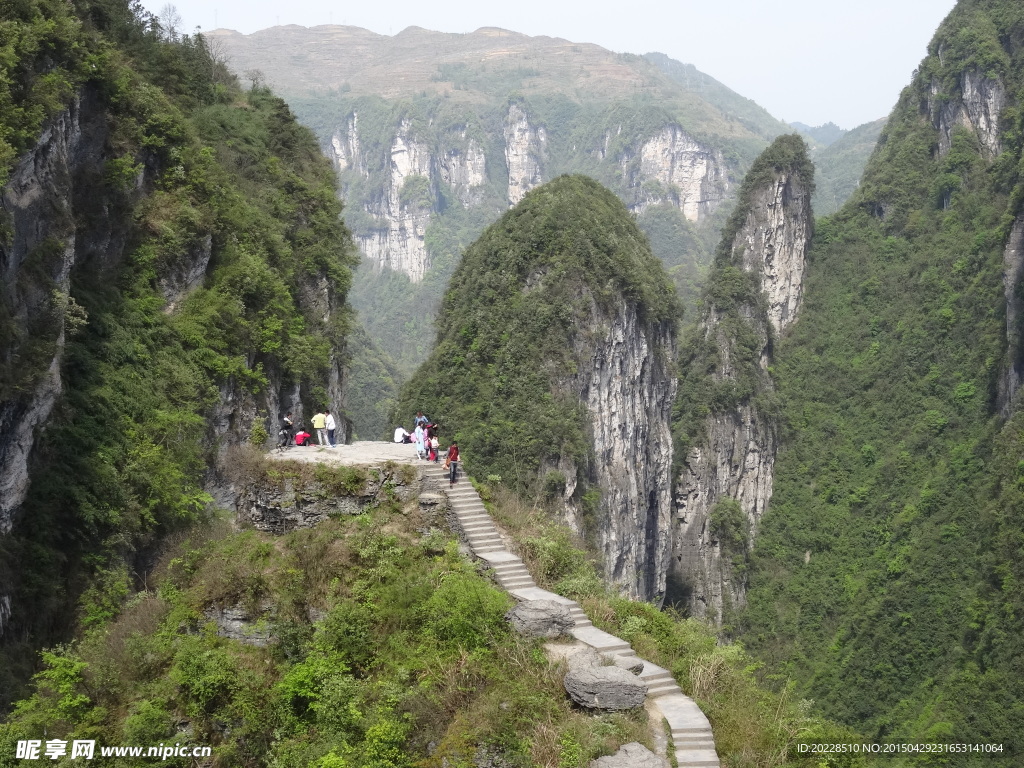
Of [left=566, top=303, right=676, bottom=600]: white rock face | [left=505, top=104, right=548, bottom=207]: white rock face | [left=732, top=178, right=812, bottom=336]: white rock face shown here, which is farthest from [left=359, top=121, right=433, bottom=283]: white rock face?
[left=566, top=303, right=676, bottom=600]: white rock face

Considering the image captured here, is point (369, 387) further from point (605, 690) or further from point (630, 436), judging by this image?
point (605, 690)

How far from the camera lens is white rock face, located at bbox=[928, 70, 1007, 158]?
74.2m

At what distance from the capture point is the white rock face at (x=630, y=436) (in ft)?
166

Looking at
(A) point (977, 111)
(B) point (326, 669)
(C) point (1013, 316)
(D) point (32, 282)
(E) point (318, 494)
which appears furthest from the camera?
(A) point (977, 111)

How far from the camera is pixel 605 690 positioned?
1197cm

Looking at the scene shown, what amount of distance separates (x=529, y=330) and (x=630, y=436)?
9474 mm

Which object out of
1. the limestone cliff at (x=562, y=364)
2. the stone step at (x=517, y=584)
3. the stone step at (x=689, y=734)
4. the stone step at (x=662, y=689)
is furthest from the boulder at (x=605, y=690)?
the limestone cliff at (x=562, y=364)

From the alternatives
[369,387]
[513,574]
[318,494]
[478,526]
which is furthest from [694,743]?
[369,387]

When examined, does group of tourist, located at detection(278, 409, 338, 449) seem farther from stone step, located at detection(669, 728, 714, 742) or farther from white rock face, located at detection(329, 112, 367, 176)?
white rock face, located at detection(329, 112, 367, 176)

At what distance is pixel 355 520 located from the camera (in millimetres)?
15977

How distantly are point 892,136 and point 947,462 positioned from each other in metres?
35.8

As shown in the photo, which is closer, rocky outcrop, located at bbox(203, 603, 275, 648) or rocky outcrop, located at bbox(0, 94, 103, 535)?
rocky outcrop, located at bbox(203, 603, 275, 648)

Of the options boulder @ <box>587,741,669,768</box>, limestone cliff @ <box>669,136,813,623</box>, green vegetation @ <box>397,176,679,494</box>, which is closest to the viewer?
boulder @ <box>587,741,669,768</box>

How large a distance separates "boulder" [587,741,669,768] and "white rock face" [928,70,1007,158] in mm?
73972
